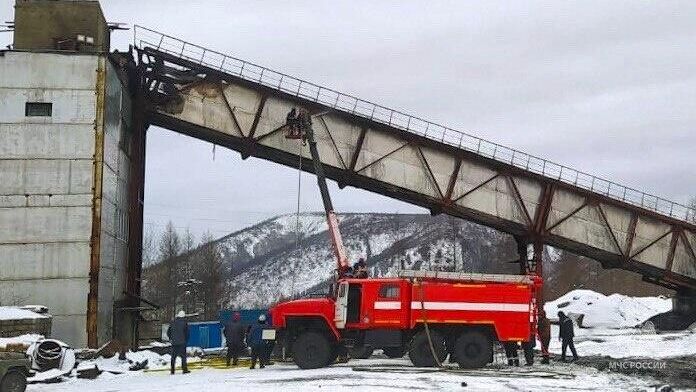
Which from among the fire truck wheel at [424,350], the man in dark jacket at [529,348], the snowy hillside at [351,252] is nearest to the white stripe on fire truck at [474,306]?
Answer: the fire truck wheel at [424,350]

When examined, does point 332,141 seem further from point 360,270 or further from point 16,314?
point 16,314

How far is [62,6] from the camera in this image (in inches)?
995

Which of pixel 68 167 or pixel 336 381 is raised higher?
pixel 68 167

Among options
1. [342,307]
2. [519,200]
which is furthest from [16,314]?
[519,200]

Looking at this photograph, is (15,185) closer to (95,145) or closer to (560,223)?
(95,145)

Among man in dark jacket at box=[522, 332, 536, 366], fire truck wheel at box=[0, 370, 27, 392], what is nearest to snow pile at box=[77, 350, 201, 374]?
fire truck wheel at box=[0, 370, 27, 392]

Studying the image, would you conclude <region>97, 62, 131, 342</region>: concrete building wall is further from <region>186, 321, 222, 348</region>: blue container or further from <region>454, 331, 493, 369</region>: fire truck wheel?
<region>454, 331, 493, 369</region>: fire truck wheel

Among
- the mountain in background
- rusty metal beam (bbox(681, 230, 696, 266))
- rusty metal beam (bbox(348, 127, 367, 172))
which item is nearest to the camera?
rusty metal beam (bbox(348, 127, 367, 172))

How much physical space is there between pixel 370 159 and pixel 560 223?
790 centimetres

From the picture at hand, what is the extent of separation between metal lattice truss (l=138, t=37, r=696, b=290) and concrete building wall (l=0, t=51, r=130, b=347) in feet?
12.8

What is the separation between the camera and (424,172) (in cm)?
2786

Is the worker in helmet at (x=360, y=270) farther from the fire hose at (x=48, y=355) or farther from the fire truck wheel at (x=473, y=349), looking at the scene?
the fire hose at (x=48, y=355)

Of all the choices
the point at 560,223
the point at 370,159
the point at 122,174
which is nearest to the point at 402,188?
the point at 370,159

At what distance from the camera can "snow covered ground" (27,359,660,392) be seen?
13906mm
